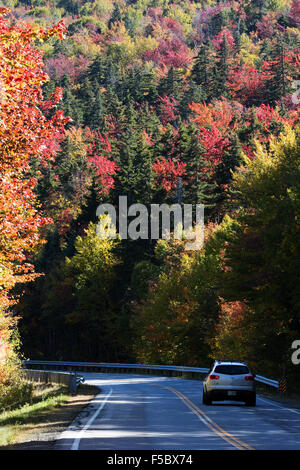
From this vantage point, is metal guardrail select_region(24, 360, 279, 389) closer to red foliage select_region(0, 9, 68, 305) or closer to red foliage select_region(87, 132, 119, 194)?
red foliage select_region(0, 9, 68, 305)

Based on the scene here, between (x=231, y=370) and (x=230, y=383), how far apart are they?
0.48 meters

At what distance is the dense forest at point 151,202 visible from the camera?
19.1m

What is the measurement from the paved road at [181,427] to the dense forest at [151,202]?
4786 millimetres

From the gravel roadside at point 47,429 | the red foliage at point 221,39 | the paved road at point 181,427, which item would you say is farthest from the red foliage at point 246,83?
the gravel roadside at point 47,429

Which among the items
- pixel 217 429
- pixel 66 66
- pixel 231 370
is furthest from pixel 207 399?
pixel 66 66

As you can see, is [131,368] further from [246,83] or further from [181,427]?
[246,83]

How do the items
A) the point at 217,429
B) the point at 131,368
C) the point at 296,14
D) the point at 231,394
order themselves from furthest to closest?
the point at 296,14, the point at 131,368, the point at 231,394, the point at 217,429

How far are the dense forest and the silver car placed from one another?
7.10 m

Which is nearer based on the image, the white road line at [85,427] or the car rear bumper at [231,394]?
the white road line at [85,427]

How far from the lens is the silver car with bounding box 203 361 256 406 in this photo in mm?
24672

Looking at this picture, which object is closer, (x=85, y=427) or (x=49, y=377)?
(x=85, y=427)

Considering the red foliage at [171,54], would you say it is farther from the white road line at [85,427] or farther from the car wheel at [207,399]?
the white road line at [85,427]

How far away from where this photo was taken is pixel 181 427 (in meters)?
18.1

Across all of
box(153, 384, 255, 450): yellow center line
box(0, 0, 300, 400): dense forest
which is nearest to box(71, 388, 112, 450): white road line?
box(153, 384, 255, 450): yellow center line
